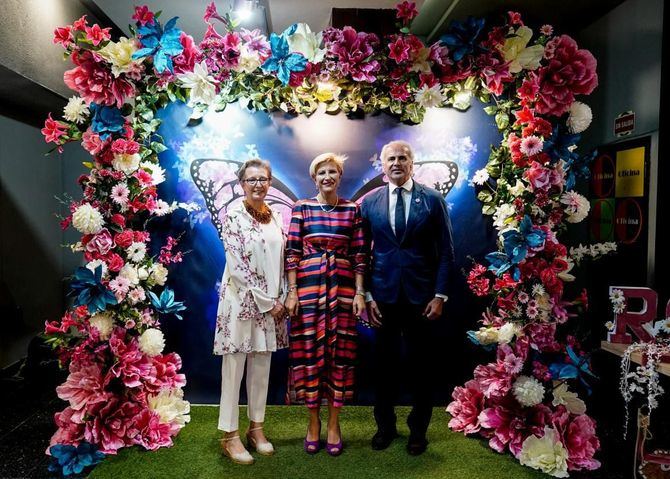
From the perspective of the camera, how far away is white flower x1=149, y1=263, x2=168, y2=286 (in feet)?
11.2

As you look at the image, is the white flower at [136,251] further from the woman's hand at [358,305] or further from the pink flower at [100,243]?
the woman's hand at [358,305]

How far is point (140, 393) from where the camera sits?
3309 millimetres

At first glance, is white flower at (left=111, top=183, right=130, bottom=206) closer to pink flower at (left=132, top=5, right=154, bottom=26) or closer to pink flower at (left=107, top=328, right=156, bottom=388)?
pink flower at (left=107, top=328, right=156, bottom=388)

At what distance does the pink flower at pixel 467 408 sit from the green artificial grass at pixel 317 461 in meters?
0.07

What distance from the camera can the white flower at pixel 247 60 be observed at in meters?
3.22

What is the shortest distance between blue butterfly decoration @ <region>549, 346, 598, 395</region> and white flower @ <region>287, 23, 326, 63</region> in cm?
221

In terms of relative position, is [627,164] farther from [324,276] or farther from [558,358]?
[324,276]

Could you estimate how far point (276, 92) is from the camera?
3.47 m

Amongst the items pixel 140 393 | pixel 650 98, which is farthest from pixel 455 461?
pixel 650 98

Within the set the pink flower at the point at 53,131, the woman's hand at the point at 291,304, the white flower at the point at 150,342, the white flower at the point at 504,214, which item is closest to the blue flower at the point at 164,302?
the white flower at the point at 150,342

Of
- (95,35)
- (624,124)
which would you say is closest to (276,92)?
(95,35)

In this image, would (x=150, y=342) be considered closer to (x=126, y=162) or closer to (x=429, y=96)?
(x=126, y=162)

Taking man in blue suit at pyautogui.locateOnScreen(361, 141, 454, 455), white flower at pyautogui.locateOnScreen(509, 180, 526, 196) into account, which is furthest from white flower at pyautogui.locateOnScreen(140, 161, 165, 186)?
white flower at pyautogui.locateOnScreen(509, 180, 526, 196)

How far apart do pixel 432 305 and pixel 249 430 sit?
1.33 metres
